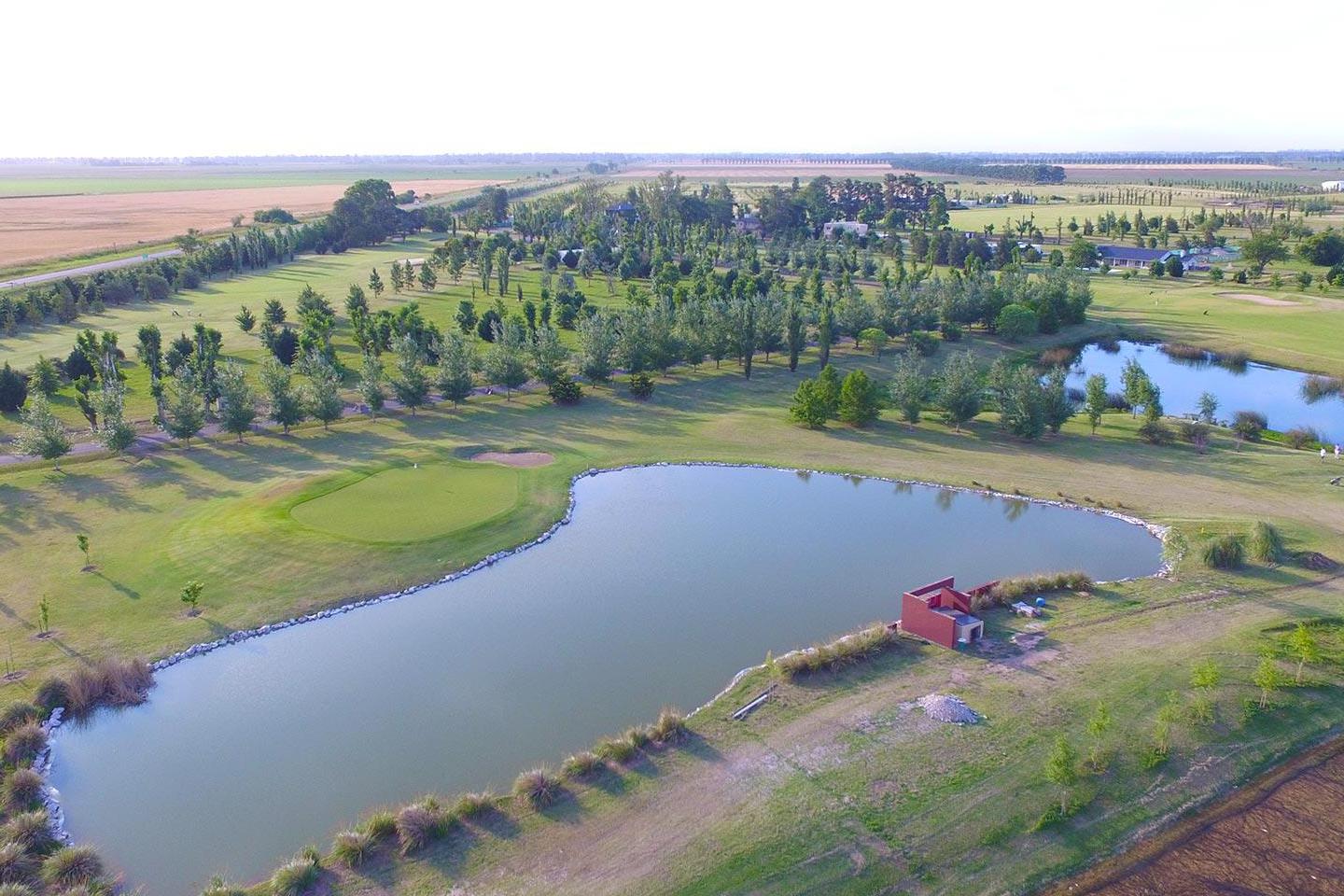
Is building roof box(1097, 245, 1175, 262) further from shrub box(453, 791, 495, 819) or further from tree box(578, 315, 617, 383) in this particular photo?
shrub box(453, 791, 495, 819)

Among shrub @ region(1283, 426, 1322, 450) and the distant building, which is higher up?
the distant building

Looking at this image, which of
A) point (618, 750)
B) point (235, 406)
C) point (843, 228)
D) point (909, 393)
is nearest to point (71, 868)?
point (618, 750)

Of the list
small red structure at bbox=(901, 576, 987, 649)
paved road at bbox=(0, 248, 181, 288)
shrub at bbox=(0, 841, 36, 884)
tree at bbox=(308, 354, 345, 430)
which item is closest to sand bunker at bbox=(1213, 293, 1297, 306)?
small red structure at bbox=(901, 576, 987, 649)

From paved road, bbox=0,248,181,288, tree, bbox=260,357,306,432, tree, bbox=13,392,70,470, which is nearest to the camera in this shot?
tree, bbox=13,392,70,470

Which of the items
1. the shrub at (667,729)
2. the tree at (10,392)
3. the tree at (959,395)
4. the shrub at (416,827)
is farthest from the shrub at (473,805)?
the tree at (10,392)

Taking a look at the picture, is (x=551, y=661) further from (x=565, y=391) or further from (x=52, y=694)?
(x=565, y=391)

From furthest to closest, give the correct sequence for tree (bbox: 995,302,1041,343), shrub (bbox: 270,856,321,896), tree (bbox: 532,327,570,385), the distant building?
the distant building → tree (bbox: 995,302,1041,343) → tree (bbox: 532,327,570,385) → shrub (bbox: 270,856,321,896)

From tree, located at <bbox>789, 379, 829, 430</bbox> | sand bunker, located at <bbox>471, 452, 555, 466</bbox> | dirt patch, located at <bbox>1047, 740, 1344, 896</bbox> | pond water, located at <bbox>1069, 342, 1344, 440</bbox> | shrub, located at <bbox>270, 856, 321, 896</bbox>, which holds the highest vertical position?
tree, located at <bbox>789, 379, 829, 430</bbox>
